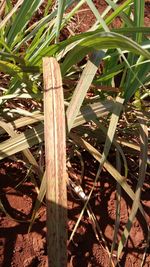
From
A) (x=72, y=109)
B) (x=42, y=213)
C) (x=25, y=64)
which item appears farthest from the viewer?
(x=42, y=213)

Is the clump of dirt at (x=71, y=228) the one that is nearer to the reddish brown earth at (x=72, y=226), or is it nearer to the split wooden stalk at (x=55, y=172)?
the reddish brown earth at (x=72, y=226)

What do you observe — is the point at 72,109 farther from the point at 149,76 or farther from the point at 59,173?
the point at 149,76

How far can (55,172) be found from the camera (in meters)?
0.77

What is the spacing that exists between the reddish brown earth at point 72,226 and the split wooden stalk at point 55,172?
0.36 meters

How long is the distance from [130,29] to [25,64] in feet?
0.91

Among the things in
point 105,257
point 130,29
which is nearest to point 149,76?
point 130,29

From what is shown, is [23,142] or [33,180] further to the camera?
[33,180]

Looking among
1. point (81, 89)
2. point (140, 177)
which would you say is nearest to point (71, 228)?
point (140, 177)

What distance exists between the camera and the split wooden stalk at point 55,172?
0.72 meters

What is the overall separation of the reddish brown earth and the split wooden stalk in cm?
36

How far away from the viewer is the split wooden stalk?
725mm

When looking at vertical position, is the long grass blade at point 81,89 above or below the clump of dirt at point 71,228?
above

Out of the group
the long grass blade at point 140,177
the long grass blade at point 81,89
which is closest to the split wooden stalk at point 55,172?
the long grass blade at point 81,89

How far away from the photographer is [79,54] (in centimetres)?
103
